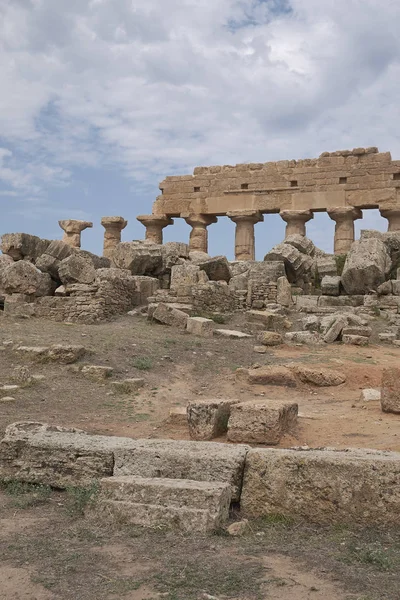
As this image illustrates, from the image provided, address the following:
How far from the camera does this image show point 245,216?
84.9 ft

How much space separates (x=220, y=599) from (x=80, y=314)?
12.5 metres

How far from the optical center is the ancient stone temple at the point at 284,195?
24344 millimetres

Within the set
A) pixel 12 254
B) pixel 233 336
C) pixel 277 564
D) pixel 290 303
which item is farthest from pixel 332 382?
pixel 12 254

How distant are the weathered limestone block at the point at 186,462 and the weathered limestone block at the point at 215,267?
14.0 metres

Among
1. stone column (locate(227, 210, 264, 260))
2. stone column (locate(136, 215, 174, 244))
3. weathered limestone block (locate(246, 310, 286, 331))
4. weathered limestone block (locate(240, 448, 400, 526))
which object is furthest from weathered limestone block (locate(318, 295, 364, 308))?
weathered limestone block (locate(240, 448, 400, 526))

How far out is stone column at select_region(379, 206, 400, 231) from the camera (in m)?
24.0

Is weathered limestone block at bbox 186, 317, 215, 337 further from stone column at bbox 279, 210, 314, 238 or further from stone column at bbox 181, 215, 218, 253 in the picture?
stone column at bbox 181, 215, 218, 253

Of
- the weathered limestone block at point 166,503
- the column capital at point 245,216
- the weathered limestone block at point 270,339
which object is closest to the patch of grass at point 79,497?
the weathered limestone block at point 166,503

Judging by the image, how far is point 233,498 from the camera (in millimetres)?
4590

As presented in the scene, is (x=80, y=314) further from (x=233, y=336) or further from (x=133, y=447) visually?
(x=133, y=447)

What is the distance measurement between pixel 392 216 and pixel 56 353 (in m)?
17.5

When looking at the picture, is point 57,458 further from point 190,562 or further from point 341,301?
point 341,301

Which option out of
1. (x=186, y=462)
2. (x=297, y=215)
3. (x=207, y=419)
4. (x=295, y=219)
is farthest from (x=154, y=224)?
(x=186, y=462)

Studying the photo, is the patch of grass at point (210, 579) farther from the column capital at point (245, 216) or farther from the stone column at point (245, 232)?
the column capital at point (245, 216)
